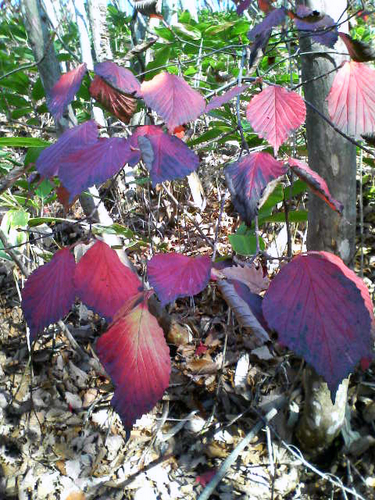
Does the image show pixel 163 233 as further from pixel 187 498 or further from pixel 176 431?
pixel 187 498

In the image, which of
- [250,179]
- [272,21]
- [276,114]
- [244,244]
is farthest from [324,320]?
[244,244]

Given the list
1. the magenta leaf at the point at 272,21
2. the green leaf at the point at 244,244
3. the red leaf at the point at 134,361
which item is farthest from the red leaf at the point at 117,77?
the green leaf at the point at 244,244

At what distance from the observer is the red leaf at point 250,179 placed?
1.51ft

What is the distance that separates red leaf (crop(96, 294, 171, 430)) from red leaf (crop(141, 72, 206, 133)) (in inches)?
11.5

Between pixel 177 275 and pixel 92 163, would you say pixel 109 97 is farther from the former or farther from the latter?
pixel 177 275

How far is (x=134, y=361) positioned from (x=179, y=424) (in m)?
1.02

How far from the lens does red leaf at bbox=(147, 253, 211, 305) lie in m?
0.52

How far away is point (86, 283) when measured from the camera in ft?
1.98

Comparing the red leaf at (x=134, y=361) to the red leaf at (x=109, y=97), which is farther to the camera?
the red leaf at (x=109, y=97)

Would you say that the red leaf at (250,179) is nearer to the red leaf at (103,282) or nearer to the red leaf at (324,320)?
the red leaf at (324,320)

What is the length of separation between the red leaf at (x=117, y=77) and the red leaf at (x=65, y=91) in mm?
46

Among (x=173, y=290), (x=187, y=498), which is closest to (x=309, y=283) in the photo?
(x=173, y=290)

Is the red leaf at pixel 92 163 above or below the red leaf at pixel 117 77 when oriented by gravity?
below

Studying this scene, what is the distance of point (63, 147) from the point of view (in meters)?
0.60
